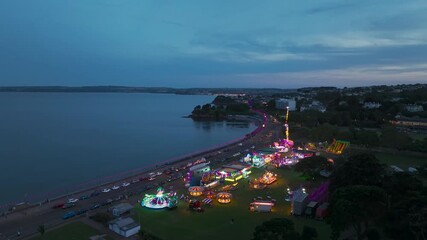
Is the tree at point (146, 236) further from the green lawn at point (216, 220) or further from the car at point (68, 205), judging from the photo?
the car at point (68, 205)

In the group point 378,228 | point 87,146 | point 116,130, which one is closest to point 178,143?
point 87,146

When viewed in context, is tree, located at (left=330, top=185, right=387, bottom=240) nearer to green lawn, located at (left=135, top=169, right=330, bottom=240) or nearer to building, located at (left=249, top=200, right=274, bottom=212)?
green lawn, located at (left=135, top=169, right=330, bottom=240)

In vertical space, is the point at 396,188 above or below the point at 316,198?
above

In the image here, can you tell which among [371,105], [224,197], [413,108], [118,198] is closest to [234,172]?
[224,197]

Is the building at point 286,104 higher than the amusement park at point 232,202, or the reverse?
the building at point 286,104

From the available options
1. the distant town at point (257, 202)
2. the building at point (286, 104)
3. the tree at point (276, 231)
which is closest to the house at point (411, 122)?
the distant town at point (257, 202)

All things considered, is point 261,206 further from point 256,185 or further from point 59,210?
point 59,210

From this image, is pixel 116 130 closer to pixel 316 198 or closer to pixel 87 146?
pixel 87 146
